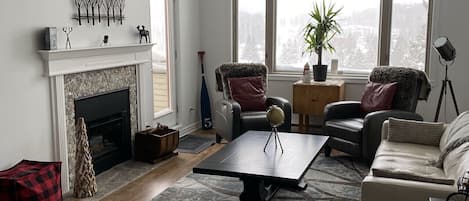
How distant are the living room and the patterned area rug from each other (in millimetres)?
1082

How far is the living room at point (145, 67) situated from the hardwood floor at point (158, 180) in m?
0.58

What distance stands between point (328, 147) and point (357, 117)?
1.51 feet

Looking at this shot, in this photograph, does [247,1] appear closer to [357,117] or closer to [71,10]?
[357,117]

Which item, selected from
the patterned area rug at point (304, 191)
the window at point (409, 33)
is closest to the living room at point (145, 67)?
the window at point (409, 33)

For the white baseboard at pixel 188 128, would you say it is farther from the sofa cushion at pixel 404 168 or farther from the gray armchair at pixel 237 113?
the sofa cushion at pixel 404 168

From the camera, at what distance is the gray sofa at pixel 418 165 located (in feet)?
8.64

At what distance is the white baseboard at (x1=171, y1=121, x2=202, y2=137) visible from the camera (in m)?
6.21

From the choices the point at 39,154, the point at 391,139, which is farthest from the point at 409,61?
the point at 39,154

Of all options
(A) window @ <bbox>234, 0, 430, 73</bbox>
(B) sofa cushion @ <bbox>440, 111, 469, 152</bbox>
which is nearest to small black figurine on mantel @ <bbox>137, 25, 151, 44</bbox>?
(A) window @ <bbox>234, 0, 430, 73</bbox>

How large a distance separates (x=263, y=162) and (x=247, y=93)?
7.01ft

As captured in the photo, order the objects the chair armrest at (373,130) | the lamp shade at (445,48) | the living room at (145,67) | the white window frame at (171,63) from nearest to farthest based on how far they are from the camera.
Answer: the living room at (145,67) → the chair armrest at (373,130) → the lamp shade at (445,48) → the white window frame at (171,63)

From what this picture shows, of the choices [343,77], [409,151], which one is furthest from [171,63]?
[409,151]

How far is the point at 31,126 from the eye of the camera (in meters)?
3.79

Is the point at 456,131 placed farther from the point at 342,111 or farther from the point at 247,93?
the point at 247,93
